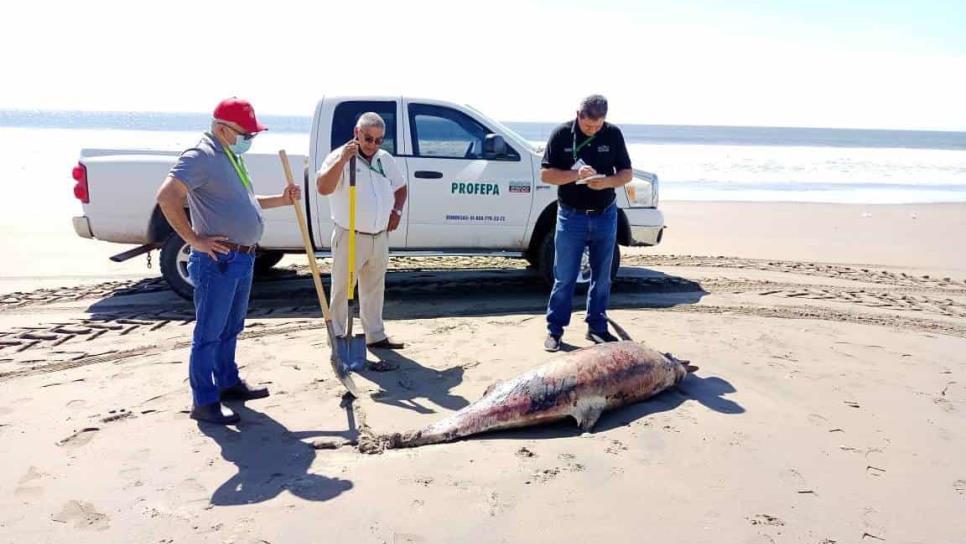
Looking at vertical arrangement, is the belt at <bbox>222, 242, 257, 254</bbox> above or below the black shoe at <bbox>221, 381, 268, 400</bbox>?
above

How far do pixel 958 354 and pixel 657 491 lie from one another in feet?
12.1

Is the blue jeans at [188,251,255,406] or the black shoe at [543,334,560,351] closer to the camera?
the blue jeans at [188,251,255,406]

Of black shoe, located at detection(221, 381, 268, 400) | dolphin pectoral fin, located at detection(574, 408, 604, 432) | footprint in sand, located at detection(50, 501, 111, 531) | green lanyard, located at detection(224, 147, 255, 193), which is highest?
green lanyard, located at detection(224, 147, 255, 193)

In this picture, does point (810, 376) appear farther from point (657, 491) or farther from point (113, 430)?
point (113, 430)

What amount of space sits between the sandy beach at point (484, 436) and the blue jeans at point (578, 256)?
1.12ft

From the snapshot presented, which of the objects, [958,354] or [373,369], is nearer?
[373,369]

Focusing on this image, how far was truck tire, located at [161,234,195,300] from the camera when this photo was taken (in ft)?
22.4

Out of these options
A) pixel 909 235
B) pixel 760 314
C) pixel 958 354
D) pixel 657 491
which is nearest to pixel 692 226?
pixel 909 235

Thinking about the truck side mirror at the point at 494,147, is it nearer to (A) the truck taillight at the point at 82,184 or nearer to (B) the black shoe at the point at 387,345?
(B) the black shoe at the point at 387,345

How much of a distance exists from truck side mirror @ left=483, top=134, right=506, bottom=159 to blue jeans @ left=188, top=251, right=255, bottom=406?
341 cm

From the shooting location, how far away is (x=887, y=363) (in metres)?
5.46

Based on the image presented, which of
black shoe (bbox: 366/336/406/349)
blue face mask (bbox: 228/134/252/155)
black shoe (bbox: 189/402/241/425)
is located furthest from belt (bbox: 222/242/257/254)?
black shoe (bbox: 366/336/406/349)

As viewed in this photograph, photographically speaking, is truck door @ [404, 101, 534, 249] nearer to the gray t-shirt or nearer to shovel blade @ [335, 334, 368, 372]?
shovel blade @ [335, 334, 368, 372]

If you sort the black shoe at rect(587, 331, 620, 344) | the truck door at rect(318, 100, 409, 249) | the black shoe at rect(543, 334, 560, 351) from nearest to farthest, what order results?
the black shoe at rect(543, 334, 560, 351)
the black shoe at rect(587, 331, 620, 344)
the truck door at rect(318, 100, 409, 249)
